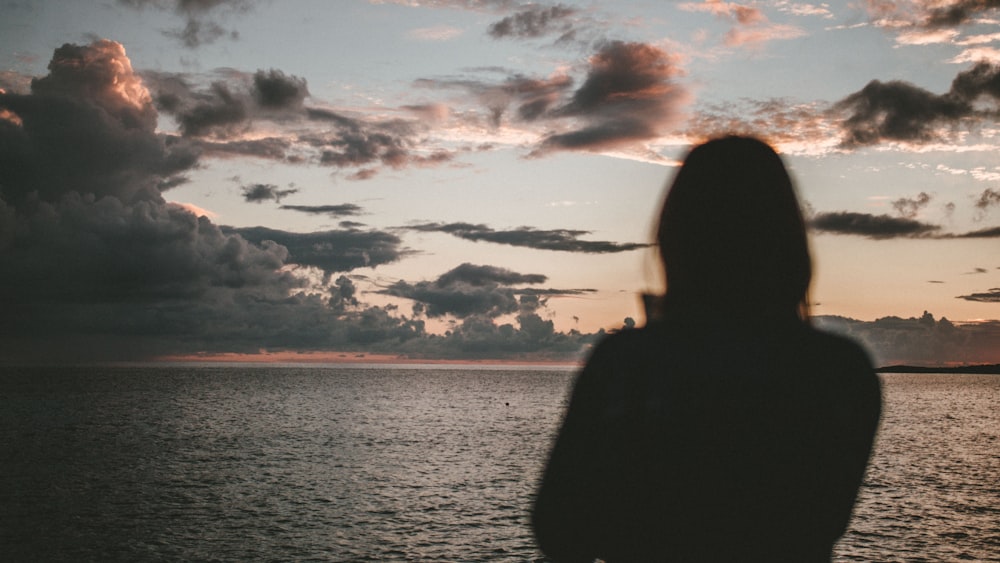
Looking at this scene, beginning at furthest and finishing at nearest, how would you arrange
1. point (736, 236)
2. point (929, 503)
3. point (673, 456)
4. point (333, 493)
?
point (333, 493) → point (929, 503) → point (736, 236) → point (673, 456)

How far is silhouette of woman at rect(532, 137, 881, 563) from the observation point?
224 cm

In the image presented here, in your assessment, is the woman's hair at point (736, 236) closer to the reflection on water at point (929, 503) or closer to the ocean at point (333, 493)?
the ocean at point (333, 493)

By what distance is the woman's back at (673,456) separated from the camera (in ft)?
7.32

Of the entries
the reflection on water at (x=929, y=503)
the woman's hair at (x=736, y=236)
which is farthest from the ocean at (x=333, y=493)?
the woman's hair at (x=736, y=236)

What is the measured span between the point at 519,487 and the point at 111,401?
157151 millimetres

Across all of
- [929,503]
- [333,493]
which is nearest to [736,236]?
[333,493]

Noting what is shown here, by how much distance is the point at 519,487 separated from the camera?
178ft

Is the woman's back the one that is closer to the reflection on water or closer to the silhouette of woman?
the silhouette of woman

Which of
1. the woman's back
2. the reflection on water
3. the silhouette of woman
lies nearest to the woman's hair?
the silhouette of woman

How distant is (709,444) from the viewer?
7.37 ft

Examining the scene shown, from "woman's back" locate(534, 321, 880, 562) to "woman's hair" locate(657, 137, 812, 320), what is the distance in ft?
0.72

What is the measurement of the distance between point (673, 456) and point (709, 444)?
0.40 feet

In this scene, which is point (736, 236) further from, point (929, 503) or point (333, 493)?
point (929, 503)

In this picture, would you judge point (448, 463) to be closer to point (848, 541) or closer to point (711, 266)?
point (848, 541)
